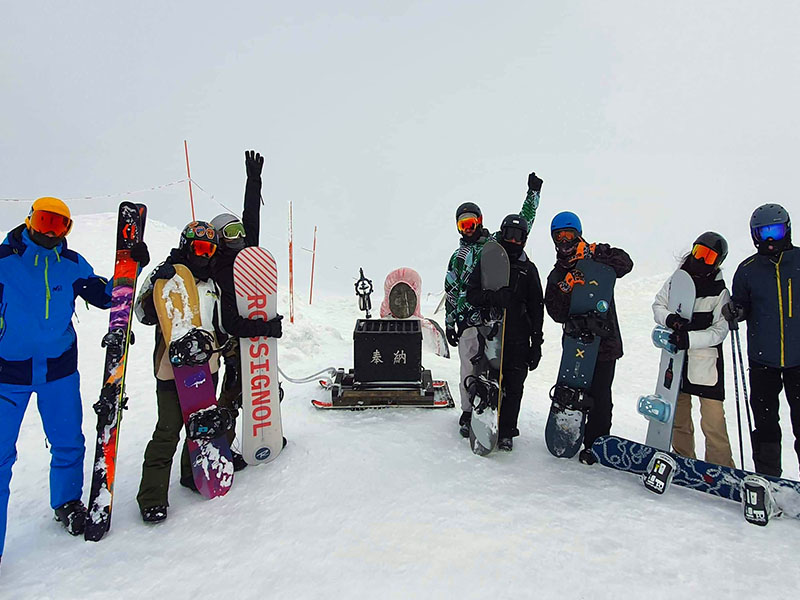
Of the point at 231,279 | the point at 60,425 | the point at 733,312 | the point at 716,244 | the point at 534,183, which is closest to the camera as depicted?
the point at 60,425

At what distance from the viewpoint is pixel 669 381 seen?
334cm

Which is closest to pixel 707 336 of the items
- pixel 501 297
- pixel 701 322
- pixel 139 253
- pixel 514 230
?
pixel 701 322

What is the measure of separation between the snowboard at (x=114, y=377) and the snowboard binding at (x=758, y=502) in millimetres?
3827

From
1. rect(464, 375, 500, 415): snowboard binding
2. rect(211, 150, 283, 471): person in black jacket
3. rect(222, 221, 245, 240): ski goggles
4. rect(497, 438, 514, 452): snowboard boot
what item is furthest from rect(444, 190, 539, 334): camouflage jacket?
rect(222, 221, 245, 240): ski goggles

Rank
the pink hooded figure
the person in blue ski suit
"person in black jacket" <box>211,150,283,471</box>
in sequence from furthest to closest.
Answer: the pink hooded figure
"person in black jacket" <box>211,150,283,471</box>
the person in blue ski suit

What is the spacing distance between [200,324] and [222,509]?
124cm

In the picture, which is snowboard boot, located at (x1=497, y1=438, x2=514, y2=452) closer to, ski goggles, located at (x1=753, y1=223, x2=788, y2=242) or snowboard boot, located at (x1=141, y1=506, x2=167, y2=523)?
ski goggles, located at (x1=753, y1=223, x2=788, y2=242)

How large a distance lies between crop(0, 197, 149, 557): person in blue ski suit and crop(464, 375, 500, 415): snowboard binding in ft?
9.09

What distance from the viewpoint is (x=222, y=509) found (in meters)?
3.02

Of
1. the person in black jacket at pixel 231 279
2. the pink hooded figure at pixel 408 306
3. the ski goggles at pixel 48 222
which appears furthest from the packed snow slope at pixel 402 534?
the pink hooded figure at pixel 408 306

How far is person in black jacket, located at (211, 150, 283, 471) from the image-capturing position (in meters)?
3.35

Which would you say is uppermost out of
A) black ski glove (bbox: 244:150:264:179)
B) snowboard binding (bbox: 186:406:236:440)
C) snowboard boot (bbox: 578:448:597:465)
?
black ski glove (bbox: 244:150:264:179)

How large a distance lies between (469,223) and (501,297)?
3.18 ft

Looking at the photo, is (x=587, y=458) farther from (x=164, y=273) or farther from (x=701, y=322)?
(x=164, y=273)
